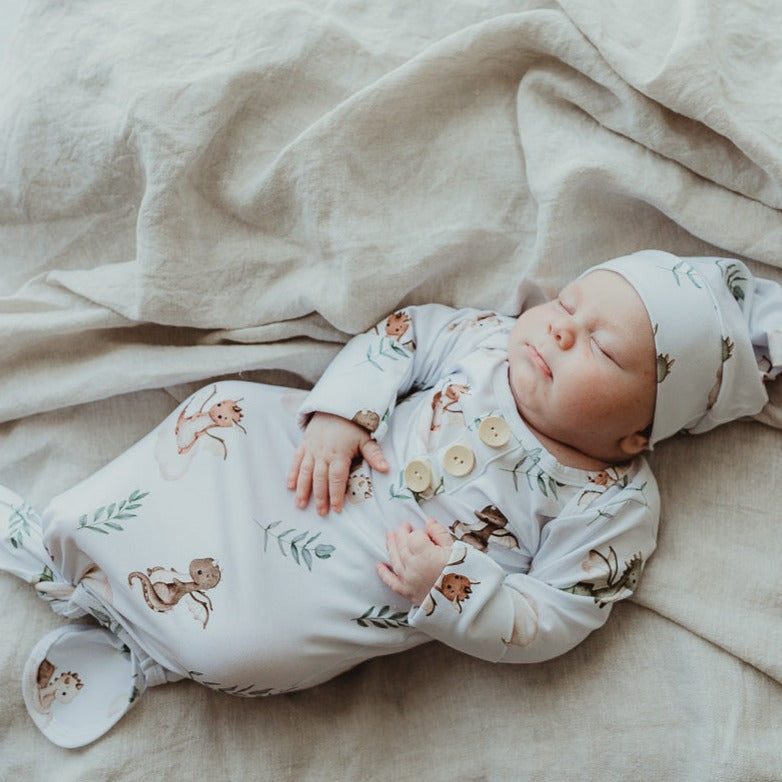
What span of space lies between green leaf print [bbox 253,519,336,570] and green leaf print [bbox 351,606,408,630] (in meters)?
0.09

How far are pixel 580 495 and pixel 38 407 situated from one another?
30.6 inches

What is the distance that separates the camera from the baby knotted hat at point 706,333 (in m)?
1.11

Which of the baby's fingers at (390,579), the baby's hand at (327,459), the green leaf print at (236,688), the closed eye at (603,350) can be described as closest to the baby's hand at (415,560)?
the baby's fingers at (390,579)

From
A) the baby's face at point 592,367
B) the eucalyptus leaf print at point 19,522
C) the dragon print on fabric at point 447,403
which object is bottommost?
the eucalyptus leaf print at point 19,522

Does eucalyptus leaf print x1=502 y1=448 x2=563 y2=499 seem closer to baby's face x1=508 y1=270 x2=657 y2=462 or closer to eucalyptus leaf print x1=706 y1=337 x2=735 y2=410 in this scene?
baby's face x1=508 y1=270 x2=657 y2=462

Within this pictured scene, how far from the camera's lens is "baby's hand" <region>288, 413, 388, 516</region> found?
3.86 ft

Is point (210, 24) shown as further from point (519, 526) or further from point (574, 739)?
point (574, 739)

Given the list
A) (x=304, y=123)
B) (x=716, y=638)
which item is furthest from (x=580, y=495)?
(x=304, y=123)

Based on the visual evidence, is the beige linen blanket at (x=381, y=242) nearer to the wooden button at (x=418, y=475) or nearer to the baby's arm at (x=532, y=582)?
the baby's arm at (x=532, y=582)

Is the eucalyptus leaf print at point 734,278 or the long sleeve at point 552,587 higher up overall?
the eucalyptus leaf print at point 734,278

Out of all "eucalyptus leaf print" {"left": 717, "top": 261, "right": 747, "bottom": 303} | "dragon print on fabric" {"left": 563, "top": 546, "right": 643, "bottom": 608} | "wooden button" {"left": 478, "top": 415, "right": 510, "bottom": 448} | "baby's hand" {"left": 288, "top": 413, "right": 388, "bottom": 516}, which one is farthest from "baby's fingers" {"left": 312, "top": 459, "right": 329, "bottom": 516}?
"eucalyptus leaf print" {"left": 717, "top": 261, "right": 747, "bottom": 303}

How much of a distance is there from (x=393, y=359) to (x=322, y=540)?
0.27 m

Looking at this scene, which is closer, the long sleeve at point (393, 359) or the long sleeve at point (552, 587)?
the long sleeve at point (552, 587)

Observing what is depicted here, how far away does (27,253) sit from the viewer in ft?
4.29
